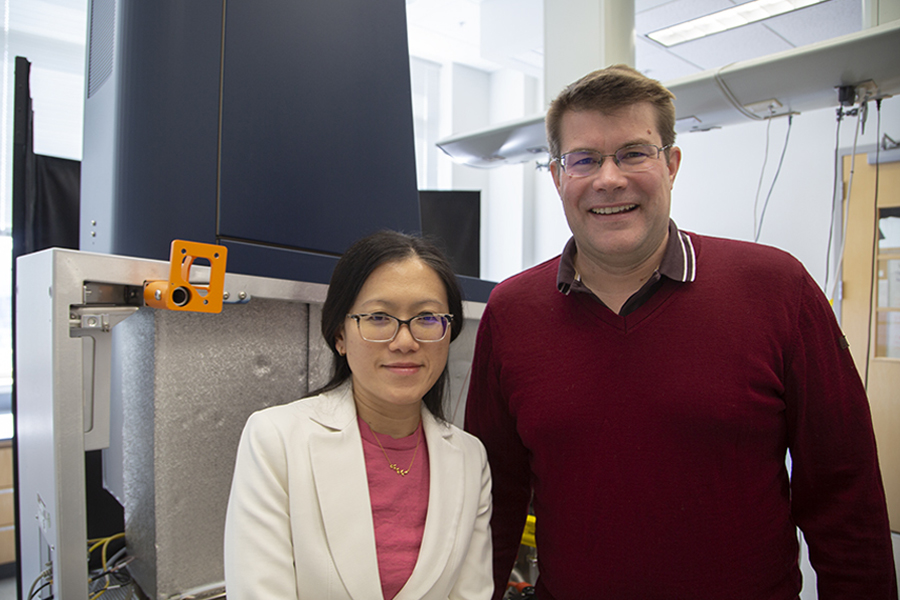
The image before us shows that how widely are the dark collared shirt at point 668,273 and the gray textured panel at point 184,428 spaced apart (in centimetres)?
62

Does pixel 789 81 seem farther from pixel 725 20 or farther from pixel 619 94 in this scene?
pixel 725 20

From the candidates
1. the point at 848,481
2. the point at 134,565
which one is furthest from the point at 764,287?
the point at 134,565

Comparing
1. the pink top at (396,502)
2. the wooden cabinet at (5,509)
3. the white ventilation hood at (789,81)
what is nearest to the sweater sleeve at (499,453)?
the pink top at (396,502)

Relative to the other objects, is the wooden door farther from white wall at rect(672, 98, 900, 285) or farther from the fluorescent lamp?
the fluorescent lamp

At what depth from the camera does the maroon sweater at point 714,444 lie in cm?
99

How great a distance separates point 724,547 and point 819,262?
3.92m

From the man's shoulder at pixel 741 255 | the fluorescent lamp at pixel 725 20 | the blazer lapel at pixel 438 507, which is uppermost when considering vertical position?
the fluorescent lamp at pixel 725 20

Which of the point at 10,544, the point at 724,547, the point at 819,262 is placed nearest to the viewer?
the point at 724,547

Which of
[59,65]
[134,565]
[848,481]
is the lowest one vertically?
[134,565]

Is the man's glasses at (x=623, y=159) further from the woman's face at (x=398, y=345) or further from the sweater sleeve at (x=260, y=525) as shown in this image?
the sweater sleeve at (x=260, y=525)

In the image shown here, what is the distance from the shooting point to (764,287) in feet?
3.37

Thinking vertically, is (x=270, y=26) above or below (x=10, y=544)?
above

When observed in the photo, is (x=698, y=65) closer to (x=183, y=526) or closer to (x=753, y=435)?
(x=753, y=435)

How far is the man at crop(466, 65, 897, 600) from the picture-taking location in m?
0.99
